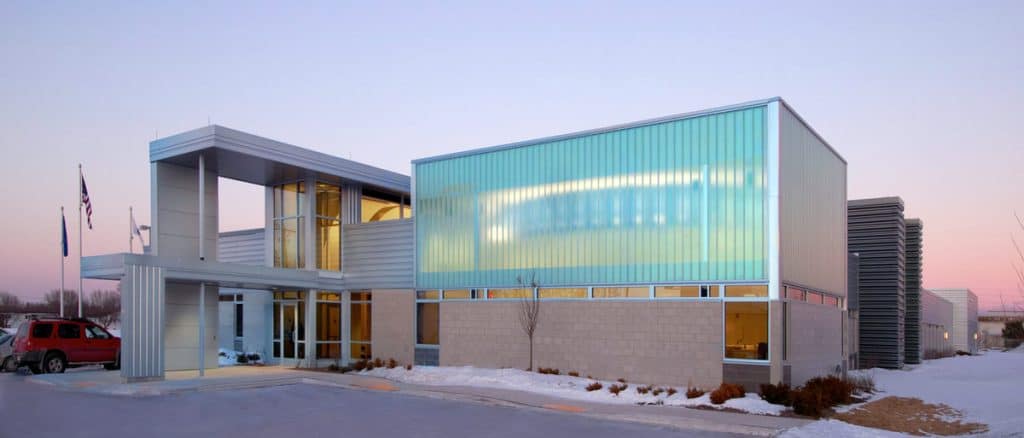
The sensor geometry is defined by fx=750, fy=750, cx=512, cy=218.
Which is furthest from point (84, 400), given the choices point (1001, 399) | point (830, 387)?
point (1001, 399)

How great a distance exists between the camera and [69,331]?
2370cm

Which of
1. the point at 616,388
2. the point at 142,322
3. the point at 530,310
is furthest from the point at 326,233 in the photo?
the point at 616,388

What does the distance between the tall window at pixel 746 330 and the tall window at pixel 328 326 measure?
47.5ft

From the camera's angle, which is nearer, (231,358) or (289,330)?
(289,330)

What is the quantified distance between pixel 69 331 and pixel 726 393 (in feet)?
65.6

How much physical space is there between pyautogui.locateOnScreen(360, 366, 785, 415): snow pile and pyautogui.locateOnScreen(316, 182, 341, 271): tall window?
521 cm

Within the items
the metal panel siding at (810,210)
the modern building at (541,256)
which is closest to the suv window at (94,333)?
the modern building at (541,256)

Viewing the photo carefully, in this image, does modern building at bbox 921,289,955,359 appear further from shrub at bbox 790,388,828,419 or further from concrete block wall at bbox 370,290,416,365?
concrete block wall at bbox 370,290,416,365

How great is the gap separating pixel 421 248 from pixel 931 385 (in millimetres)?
17271

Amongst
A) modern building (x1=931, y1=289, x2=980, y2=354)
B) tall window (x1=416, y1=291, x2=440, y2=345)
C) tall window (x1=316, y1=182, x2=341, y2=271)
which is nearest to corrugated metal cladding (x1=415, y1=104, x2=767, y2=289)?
tall window (x1=416, y1=291, x2=440, y2=345)

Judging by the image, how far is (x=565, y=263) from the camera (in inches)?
854

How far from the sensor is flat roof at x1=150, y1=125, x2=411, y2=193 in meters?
22.5

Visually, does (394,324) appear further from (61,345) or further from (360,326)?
(61,345)

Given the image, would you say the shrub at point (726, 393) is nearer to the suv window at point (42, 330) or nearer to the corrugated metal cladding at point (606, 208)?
the corrugated metal cladding at point (606, 208)
